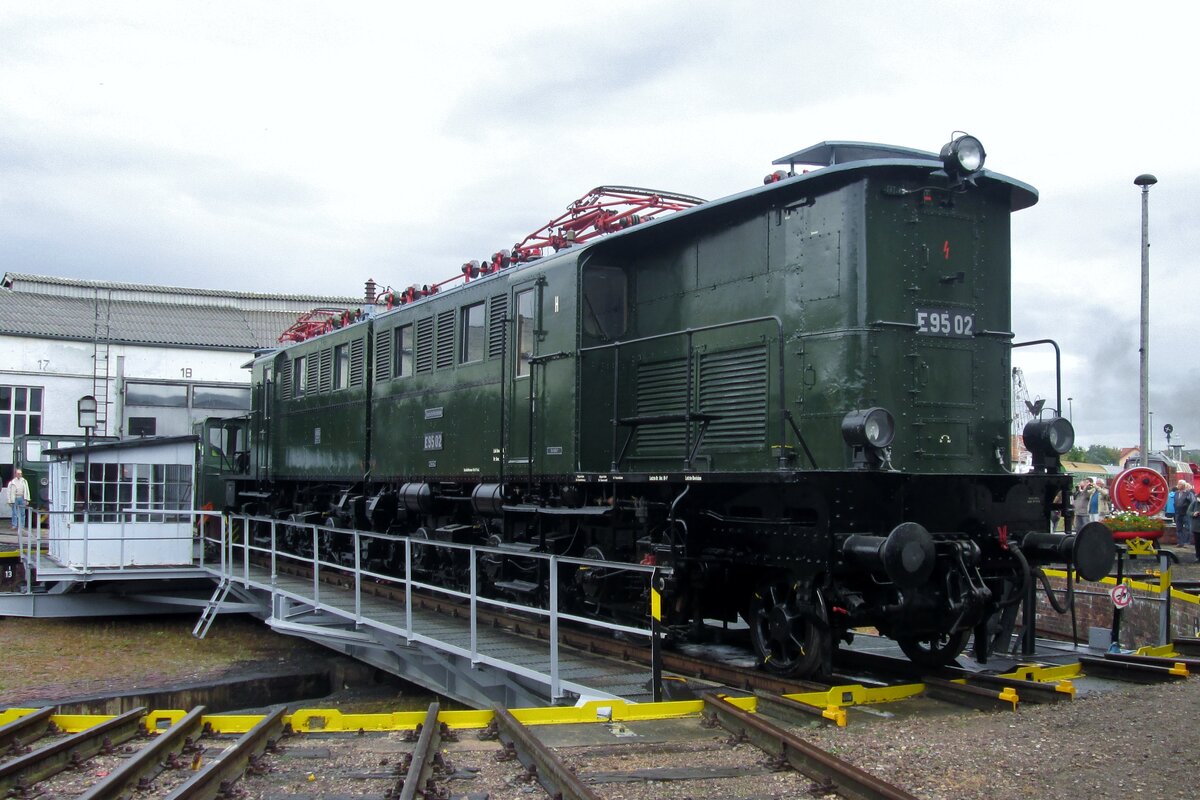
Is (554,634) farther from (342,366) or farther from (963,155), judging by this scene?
Answer: (342,366)

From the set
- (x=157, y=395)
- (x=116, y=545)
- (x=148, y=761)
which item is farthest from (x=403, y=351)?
(x=157, y=395)

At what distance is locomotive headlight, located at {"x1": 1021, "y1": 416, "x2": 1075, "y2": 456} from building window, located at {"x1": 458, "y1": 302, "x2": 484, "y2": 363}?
21.0 feet

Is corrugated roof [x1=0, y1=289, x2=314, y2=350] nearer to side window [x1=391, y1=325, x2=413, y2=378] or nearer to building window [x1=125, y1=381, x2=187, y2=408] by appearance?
building window [x1=125, y1=381, x2=187, y2=408]

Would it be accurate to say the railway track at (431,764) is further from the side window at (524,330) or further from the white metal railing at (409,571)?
the side window at (524,330)

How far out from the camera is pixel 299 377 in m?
19.0

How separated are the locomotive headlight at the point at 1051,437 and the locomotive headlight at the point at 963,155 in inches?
93.8

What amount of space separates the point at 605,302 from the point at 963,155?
3.92 meters

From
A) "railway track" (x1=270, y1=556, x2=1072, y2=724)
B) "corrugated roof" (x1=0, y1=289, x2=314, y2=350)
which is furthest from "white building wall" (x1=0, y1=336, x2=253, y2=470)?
"railway track" (x1=270, y1=556, x2=1072, y2=724)

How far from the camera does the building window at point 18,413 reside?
35.2 m

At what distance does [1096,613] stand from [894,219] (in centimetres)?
758

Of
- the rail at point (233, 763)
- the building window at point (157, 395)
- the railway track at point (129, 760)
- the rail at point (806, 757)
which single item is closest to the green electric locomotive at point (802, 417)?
the rail at point (806, 757)

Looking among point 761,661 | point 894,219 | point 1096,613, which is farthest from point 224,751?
point 1096,613

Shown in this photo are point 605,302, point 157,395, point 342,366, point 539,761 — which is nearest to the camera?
point 539,761

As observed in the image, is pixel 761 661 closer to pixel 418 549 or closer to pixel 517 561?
pixel 517 561
